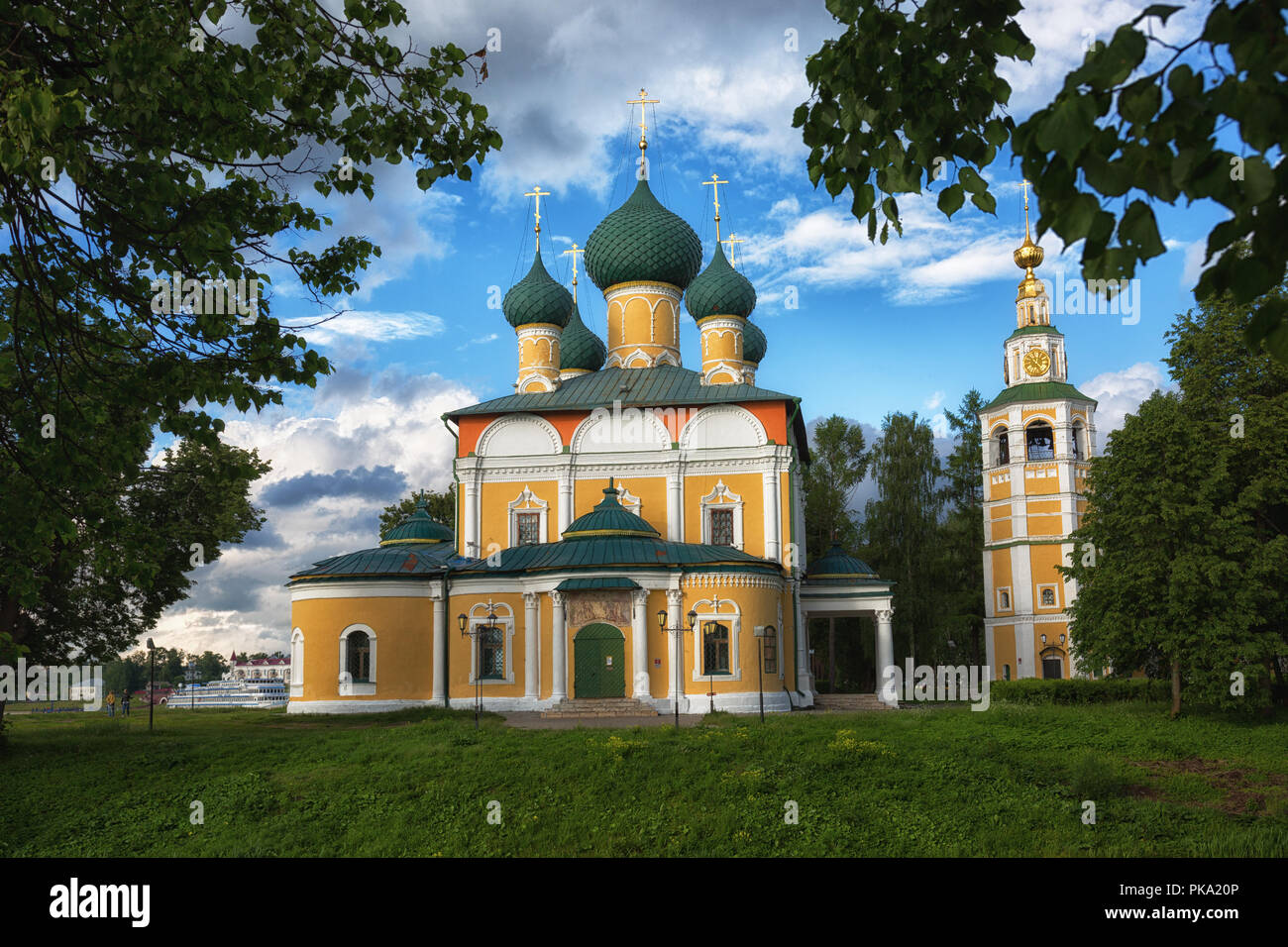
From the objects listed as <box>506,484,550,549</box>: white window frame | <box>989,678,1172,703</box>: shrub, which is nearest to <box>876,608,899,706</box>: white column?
<box>989,678,1172,703</box>: shrub

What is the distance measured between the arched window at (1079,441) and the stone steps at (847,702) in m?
14.3

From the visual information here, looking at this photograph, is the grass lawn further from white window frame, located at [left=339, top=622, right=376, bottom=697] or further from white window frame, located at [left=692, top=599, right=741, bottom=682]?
white window frame, located at [left=339, top=622, right=376, bottom=697]

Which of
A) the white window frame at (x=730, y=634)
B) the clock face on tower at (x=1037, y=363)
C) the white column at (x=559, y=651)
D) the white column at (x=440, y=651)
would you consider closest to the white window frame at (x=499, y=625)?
the white column at (x=440, y=651)

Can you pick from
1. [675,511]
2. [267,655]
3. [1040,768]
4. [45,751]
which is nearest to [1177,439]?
[1040,768]

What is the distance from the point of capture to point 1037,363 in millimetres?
35844

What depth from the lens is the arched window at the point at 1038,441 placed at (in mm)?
35125

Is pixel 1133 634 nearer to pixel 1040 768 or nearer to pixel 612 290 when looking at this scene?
pixel 1040 768

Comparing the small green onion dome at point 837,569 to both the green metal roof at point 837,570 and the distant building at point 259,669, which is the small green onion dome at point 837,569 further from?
the distant building at point 259,669

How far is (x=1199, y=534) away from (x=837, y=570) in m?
10.4

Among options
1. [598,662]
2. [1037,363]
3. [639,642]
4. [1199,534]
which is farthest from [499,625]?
[1037,363]

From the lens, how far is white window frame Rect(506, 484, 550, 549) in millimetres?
26125

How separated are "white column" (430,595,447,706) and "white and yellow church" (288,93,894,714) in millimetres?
46

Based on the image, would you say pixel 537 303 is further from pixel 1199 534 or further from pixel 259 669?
pixel 259 669

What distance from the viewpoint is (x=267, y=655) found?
58.0 meters
